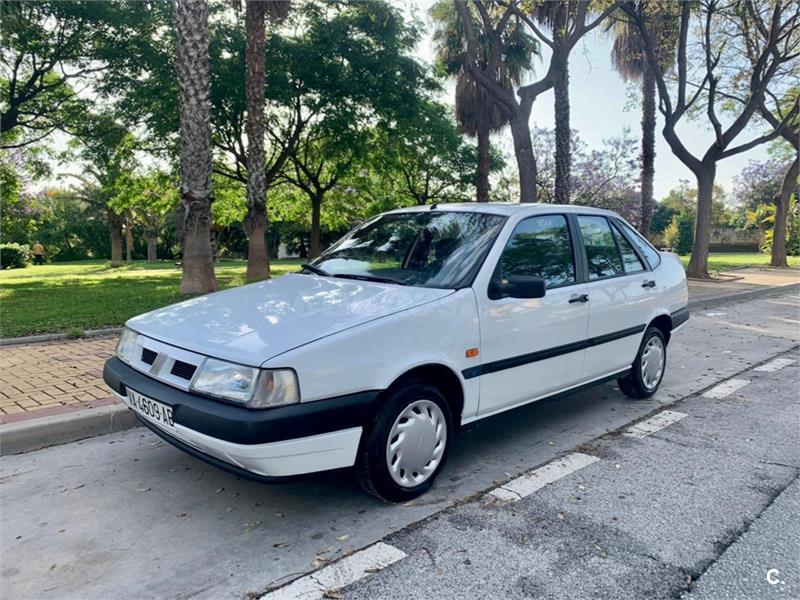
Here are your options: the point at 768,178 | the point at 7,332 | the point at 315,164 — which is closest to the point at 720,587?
the point at 7,332

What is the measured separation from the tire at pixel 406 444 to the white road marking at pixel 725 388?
3.31m

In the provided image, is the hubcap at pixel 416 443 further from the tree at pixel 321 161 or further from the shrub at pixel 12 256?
the shrub at pixel 12 256

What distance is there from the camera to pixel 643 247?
5137mm

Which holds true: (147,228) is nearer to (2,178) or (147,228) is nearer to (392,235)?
(2,178)

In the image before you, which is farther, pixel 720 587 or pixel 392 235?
pixel 392 235

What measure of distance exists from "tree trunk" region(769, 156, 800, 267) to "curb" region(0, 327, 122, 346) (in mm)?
23476

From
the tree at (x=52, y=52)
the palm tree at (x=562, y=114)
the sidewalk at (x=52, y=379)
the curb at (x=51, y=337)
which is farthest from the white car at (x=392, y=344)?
the tree at (x=52, y=52)

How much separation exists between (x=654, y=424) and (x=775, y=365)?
307 cm

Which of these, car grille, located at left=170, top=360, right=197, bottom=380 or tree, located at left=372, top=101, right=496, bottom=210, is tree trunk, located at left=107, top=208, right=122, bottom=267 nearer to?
tree, located at left=372, top=101, right=496, bottom=210

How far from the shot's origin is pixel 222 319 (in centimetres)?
315

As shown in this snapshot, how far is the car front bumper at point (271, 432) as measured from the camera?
2545 mm

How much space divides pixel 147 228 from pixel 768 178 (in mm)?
46680

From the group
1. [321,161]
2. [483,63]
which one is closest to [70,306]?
[321,161]

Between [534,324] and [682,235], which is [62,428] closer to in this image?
[534,324]
